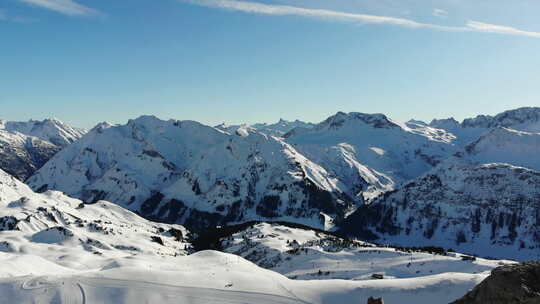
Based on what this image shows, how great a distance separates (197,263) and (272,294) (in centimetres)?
9229

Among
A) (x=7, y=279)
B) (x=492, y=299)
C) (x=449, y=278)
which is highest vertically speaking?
(x=492, y=299)

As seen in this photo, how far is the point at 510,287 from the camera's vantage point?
2870 cm

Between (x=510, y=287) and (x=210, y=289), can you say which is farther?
(x=210, y=289)

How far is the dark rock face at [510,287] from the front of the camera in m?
28.1

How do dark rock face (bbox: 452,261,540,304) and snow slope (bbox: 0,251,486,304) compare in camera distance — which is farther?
snow slope (bbox: 0,251,486,304)

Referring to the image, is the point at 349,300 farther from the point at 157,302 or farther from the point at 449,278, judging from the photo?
the point at 157,302

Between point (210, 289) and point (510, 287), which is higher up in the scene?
point (510, 287)

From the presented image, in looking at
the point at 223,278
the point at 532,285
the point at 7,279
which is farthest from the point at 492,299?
the point at 7,279

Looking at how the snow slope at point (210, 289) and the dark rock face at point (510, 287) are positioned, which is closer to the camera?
the dark rock face at point (510, 287)

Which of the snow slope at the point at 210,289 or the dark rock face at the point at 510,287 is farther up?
the dark rock face at the point at 510,287

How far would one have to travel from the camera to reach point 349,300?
8125 centimetres

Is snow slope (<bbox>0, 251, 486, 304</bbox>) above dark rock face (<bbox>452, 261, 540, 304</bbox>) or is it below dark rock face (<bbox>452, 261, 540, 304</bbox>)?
below

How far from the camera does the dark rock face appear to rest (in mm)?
28094

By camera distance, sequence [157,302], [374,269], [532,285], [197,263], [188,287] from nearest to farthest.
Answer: [532,285] < [157,302] < [188,287] < [197,263] < [374,269]
